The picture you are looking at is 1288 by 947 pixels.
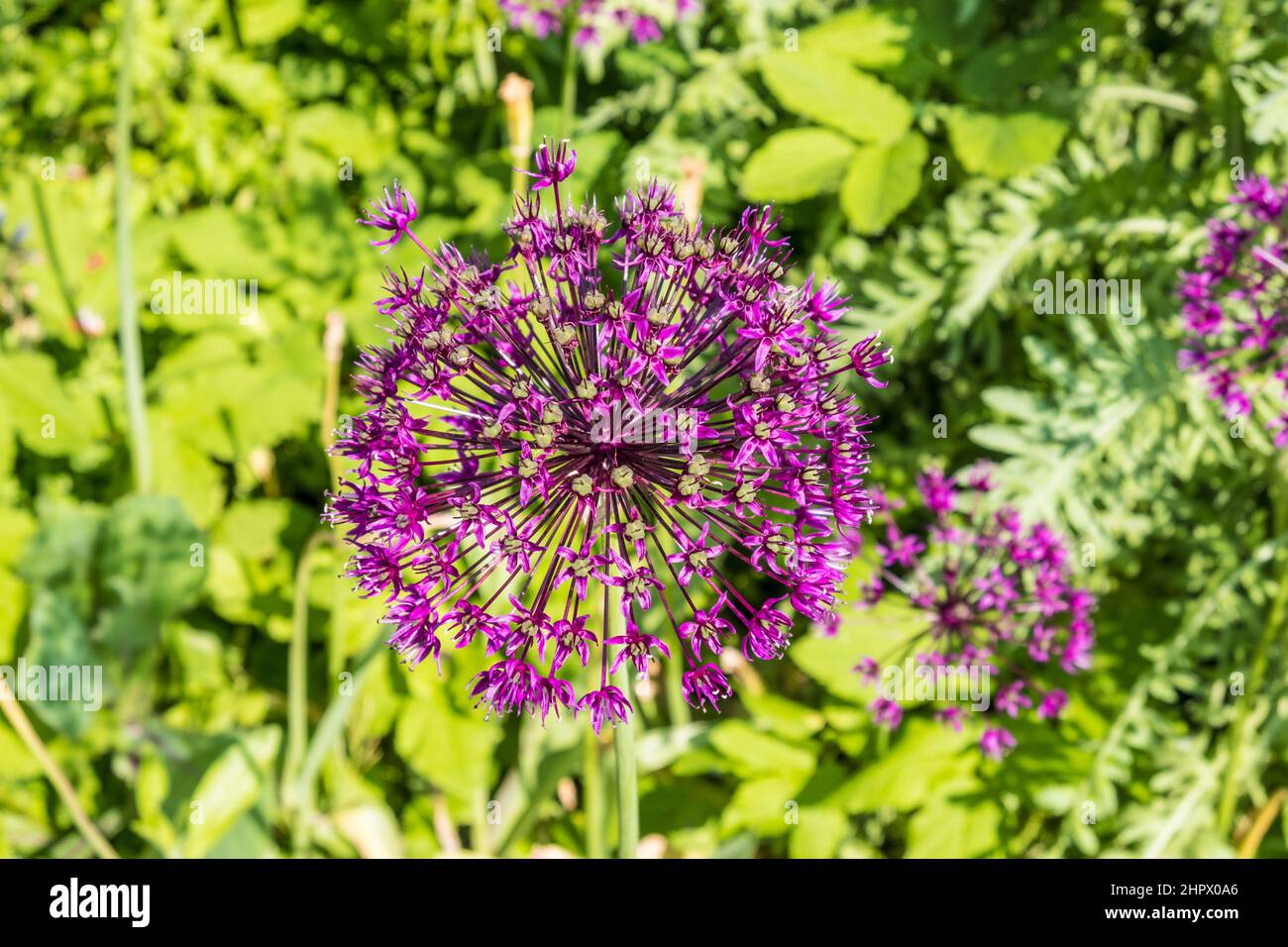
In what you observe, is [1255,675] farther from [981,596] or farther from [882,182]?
[882,182]

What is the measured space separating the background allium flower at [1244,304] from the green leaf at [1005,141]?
46 cm

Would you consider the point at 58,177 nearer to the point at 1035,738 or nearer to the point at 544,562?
the point at 544,562

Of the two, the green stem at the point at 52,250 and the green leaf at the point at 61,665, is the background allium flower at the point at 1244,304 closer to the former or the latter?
the green leaf at the point at 61,665

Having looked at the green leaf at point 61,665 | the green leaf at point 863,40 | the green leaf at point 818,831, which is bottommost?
the green leaf at point 818,831

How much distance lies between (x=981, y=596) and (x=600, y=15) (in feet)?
7.13

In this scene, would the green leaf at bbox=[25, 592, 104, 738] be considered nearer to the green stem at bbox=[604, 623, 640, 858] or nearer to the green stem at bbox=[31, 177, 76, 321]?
the green stem at bbox=[31, 177, 76, 321]

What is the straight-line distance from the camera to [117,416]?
3.79 m

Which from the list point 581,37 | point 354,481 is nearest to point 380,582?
point 354,481

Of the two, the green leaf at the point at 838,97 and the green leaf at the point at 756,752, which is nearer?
the green leaf at the point at 838,97

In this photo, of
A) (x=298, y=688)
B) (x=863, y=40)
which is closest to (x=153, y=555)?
(x=298, y=688)

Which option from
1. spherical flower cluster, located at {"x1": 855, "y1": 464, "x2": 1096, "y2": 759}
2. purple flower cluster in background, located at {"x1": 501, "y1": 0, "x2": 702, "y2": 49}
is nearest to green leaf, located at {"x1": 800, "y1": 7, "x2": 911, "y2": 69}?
purple flower cluster in background, located at {"x1": 501, "y1": 0, "x2": 702, "y2": 49}

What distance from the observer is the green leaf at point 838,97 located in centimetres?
298

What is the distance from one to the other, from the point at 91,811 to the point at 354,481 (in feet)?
7.84

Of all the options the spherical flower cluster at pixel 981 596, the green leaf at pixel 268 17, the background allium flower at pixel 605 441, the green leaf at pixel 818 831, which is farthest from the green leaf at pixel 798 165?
the green leaf at pixel 268 17
